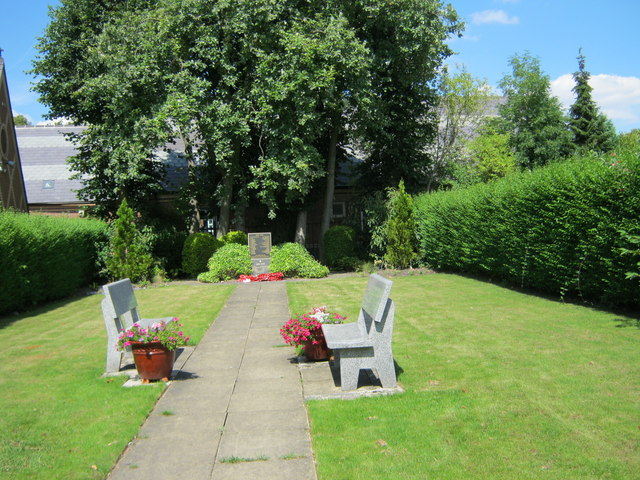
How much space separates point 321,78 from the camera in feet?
59.8

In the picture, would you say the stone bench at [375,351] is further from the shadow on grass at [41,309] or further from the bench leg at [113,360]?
the shadow on grass at [41,309]

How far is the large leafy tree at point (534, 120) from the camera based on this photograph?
3981cm

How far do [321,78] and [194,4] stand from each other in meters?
5.13

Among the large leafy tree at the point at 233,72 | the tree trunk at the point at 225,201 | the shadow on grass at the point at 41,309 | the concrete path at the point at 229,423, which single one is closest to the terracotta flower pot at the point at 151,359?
the concrete path at the point at 229,423

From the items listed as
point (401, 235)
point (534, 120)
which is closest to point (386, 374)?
point (401, 235)

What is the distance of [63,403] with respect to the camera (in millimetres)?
5984

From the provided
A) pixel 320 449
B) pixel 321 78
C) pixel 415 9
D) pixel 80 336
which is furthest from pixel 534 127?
pixel 320 449

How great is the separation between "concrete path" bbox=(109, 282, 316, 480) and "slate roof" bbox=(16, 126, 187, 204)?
19.3 m

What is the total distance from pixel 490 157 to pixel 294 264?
15275 millimetres

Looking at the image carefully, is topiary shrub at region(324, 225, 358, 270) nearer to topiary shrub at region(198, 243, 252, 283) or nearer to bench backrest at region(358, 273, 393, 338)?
topiary shrub at region(198, 243, 252, 283)

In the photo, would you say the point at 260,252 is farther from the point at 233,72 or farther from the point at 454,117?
the point at 454,117

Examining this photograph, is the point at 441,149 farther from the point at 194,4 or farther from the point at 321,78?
the point at 194,4

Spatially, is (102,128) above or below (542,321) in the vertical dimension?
above

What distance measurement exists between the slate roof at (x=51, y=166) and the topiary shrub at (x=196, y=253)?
17.4 ft
